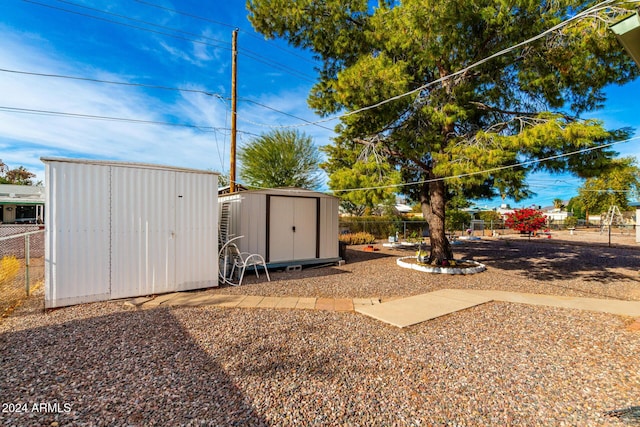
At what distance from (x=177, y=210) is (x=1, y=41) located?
21.0ft

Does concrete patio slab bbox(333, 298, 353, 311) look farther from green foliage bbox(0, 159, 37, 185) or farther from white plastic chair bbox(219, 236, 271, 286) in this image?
green foliage bbox(0, 159, 37, 185)

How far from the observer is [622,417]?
206cm

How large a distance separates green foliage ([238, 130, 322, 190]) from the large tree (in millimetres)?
7175

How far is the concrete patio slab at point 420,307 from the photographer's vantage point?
4.20 metres

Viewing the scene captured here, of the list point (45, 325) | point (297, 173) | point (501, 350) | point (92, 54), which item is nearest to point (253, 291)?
point (45, 325)

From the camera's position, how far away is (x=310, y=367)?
2.77 meters

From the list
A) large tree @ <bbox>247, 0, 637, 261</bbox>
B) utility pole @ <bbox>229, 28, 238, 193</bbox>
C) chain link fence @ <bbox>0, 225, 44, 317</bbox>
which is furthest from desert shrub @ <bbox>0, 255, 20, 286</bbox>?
large tree @ <bbox>247, 0, 637, 261</bbox>

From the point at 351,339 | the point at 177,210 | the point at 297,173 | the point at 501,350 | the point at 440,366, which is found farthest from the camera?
the point at 297,173

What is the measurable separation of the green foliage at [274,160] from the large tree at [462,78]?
7.17 metres

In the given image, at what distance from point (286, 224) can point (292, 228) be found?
224mm

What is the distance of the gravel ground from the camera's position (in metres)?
2.13

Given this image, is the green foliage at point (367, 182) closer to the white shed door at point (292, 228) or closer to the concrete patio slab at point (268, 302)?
the white shed door at point (292, 228)

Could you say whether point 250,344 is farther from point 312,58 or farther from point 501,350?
point 312,58

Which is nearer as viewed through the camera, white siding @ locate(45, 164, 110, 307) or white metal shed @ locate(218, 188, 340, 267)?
white siding @ locate(45, 164, 110, 307)
